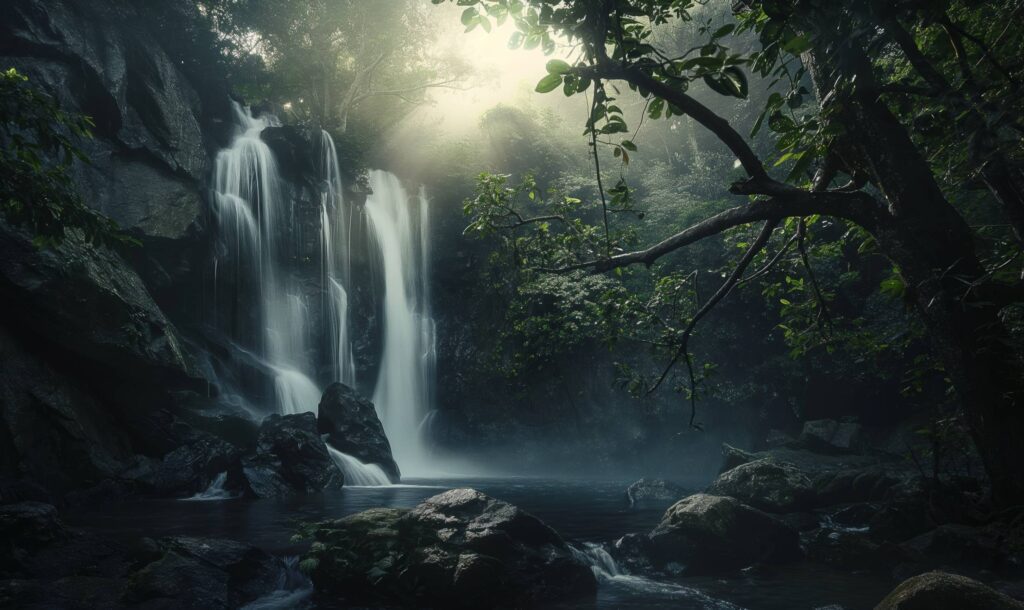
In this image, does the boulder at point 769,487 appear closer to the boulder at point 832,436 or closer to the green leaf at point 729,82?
the boulder at point 832,436

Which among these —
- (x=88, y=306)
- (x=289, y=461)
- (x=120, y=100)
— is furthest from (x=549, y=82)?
(x=120, y=100)

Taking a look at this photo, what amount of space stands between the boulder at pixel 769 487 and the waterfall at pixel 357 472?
9.68 meters

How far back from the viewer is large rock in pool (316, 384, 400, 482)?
17.8 meters

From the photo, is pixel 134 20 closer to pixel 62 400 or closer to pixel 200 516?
pixel 62 400

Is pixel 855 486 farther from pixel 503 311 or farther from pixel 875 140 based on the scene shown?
pixel 503 311

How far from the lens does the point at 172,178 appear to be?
18891mm

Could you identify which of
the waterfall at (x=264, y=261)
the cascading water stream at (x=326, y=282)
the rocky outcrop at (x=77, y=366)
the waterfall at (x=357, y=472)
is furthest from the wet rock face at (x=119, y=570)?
the waterfall at (x=264, y=261)

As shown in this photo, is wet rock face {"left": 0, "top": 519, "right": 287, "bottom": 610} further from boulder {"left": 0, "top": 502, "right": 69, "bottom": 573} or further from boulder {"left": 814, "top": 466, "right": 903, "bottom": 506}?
boulder {"left": 814, "top": 466, "right": 903, "bottom": 506}

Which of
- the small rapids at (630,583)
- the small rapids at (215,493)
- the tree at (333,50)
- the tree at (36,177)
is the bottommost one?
the small rapids at (630,583)

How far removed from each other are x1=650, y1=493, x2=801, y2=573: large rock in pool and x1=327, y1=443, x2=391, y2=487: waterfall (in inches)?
412

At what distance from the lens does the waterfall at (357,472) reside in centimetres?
1653

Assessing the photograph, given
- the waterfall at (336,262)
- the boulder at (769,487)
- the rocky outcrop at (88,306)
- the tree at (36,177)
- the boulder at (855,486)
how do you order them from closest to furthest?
the tree at (36,177) → the boulder at (769,487) → the boulder at (855,486) → the rocky outcrop at (88,306) → the waterfall at (336,262)

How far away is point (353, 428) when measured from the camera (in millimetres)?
18078

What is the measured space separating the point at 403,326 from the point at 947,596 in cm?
2323
